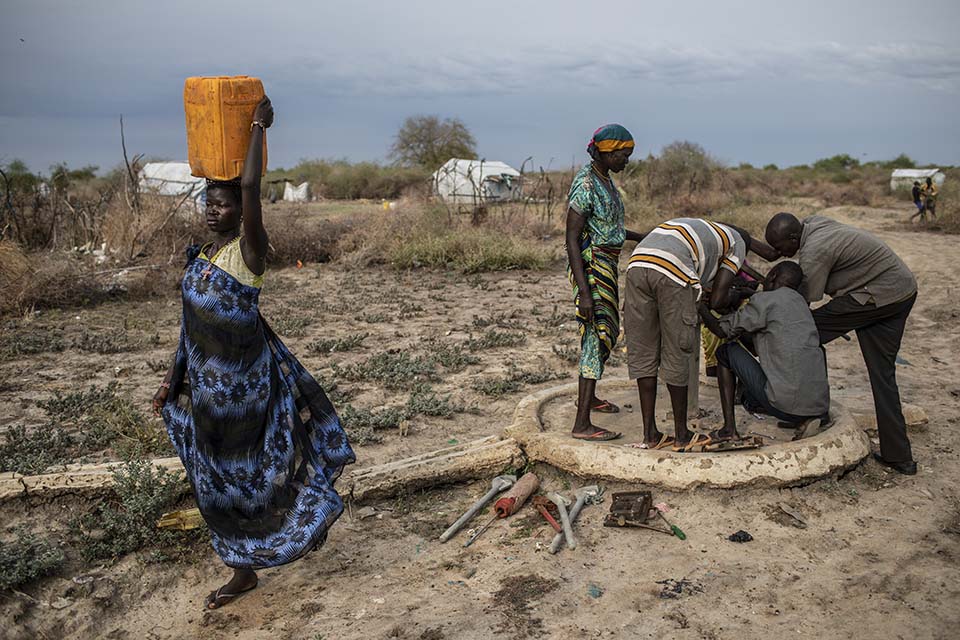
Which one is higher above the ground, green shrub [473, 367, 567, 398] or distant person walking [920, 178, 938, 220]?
distant person walking [920, 178, 938, 220]

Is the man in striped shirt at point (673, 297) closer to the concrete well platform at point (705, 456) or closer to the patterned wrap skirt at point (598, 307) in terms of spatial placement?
the concrete well platform at point (705, 456)

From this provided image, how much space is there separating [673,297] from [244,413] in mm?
2070

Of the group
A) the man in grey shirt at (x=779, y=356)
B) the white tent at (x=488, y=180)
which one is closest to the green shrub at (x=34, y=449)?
the man in grey shirt at (x=779, y=356)

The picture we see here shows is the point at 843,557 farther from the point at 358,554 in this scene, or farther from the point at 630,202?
the point at 630,202

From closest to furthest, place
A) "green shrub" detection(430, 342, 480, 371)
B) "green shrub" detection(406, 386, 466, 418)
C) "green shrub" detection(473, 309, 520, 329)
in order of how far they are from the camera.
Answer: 1. "green shrub" detection(406, 386, 466, 418)
2. "green shrub" detection(430, 342, 480, 371)
3. "green shrub" detection(473, 309, 520, 329)

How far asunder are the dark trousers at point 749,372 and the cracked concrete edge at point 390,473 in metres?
1.25

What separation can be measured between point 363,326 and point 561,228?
9.02 meters

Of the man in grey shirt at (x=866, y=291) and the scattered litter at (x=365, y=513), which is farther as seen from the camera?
the man in grey shirt at (x=866, y=291)

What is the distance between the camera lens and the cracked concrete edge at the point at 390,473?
3742 mm

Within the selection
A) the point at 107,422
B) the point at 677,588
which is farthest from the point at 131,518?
the point at 677,588

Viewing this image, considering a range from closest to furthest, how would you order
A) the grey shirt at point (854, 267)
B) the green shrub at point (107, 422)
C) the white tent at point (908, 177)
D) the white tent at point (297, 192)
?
the grey shirt at point (854, 267) < the green shrub at point (107, 422) < the white tent at point (908, 177) < the white tent at point (297, 192)

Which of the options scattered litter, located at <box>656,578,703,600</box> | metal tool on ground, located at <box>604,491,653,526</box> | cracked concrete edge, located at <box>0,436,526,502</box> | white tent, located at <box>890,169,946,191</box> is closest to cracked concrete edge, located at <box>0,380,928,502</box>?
cracked concrete edge, located at <box>0,436,526,502</box>

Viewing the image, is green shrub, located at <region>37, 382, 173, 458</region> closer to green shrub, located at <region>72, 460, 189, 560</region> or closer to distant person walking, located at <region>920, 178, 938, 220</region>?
green shrub, located at <region>72, 460, 189, 560</region>

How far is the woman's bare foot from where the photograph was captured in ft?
10.3
